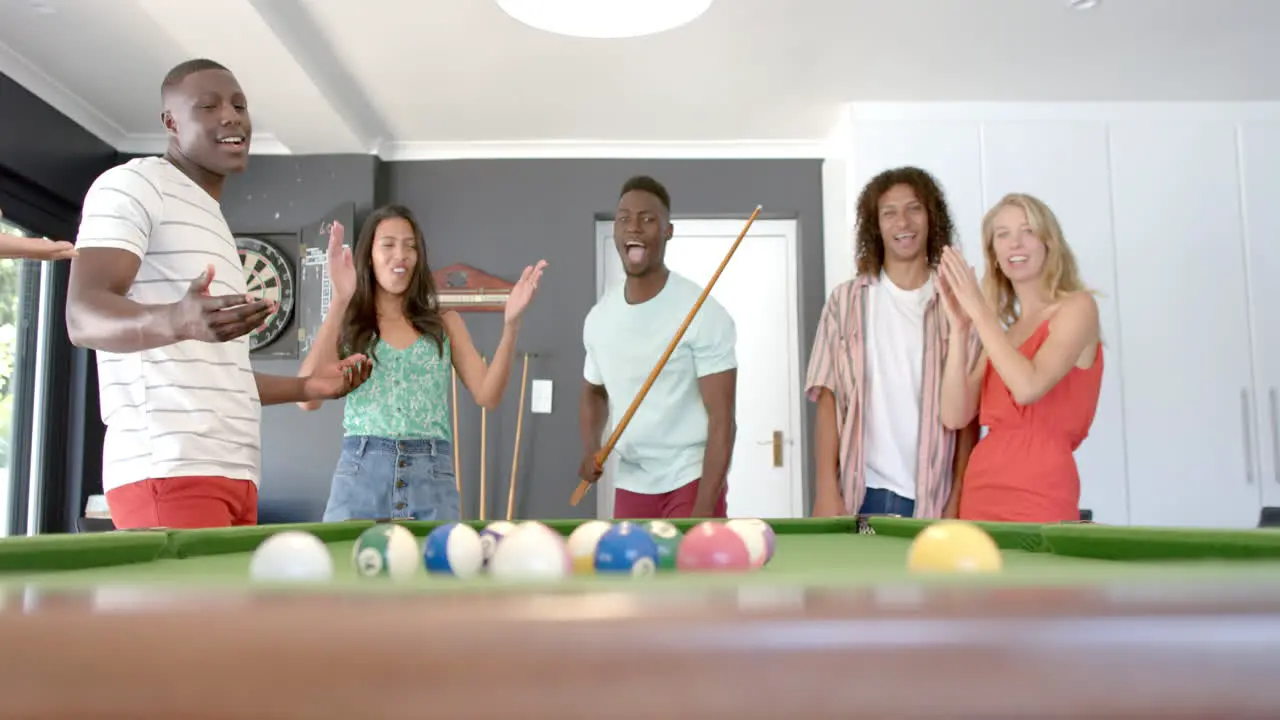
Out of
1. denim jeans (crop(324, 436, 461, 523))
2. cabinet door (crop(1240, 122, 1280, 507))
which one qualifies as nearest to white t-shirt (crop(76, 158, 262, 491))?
denim jeans (crop(324, 436, 461, 523))

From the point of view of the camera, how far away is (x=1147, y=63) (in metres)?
4.04

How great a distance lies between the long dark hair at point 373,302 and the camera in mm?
2426

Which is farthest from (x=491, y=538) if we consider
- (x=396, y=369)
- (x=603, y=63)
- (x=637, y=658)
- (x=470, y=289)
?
(x=470, y=289)

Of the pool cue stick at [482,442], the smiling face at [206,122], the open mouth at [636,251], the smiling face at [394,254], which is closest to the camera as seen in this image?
the smiling face at [206,122]

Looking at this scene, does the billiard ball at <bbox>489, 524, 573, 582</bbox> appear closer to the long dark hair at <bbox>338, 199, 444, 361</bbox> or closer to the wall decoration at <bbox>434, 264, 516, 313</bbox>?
the long dark hair at <bbox>338, 199, 444, 361</bbox>

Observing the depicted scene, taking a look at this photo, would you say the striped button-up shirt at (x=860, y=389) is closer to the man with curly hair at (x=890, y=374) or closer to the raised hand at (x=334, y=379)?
the man with curly hair at (x=890, y=374)

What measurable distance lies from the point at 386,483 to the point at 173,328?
0.85 metres

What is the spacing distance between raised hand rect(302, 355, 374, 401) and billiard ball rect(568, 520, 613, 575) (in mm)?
1152

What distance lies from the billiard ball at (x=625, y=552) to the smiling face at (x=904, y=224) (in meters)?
1.70

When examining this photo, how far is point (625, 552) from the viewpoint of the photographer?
1.00 meters

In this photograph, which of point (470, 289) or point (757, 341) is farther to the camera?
point (757, 341)

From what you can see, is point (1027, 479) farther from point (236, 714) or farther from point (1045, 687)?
point (236, 714)

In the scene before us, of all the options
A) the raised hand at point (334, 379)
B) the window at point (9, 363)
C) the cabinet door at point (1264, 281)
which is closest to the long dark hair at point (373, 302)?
the raised hand at point (334, 379)

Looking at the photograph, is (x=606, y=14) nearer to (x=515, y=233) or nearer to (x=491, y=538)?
(x=491, y=538)
